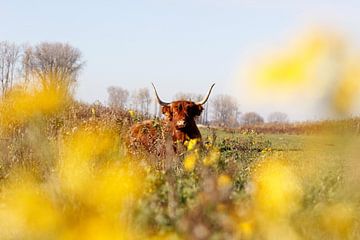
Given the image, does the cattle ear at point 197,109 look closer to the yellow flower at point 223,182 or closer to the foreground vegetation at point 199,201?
the foreground vegetation at point 199,201

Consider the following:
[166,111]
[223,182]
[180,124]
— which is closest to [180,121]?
[180,124]

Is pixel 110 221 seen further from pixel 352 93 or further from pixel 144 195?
pixel 352 93

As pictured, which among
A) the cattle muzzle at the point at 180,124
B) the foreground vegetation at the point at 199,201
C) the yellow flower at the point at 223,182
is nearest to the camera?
the foreground vegetation at the point at 199,201

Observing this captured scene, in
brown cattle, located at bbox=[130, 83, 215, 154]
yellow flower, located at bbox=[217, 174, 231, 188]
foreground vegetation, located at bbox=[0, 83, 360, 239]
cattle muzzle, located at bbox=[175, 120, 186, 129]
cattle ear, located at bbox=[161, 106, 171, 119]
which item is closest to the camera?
foreground vegetation, located at bbox=[0, 83, 360, 239]

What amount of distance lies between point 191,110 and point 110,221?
997 cm

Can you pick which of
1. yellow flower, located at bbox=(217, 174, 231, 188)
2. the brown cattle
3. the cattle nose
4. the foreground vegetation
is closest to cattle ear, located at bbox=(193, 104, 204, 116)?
the brown cattle

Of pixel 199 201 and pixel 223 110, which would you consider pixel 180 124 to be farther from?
pixel 199 201

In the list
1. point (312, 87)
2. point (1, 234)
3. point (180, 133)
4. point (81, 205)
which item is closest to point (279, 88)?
point (312, 87)

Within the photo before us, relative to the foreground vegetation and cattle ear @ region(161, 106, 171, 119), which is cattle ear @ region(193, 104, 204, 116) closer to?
cattle ear @ region(161, 106, 171, 119)

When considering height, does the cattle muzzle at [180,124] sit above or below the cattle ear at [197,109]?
below

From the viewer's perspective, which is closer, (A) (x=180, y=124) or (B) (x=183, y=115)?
(A) (x=180, y=124)

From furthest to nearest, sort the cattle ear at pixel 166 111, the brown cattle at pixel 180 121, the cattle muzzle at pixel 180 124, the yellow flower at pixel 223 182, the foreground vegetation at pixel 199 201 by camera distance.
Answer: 1. the cattle ear at pixel 166 111
2. the cattle muzzle at pixel 180 124
3. the brown cattle at pixel 180 121
4. the yellow flower at pixel 223 182
5. the foreground vegetation at pixel 199 201

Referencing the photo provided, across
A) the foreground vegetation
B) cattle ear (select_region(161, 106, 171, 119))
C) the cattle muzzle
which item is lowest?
the foreground vegetation

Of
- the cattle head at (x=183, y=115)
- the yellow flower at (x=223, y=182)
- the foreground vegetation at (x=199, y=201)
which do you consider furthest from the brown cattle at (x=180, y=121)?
the yellow flower at (x=223, y=182)
